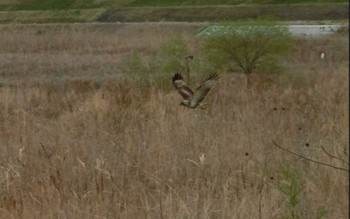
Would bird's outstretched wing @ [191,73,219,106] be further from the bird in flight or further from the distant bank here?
the distant bank

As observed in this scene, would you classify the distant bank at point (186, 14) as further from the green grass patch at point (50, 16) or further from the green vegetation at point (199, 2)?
the green vegetation at point (199, 2)

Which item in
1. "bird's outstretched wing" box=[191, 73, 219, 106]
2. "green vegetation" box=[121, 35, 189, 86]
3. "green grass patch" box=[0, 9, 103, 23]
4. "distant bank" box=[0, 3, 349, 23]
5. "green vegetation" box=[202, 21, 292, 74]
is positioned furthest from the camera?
"green grass patch" box=[0, 9, 103, 23]

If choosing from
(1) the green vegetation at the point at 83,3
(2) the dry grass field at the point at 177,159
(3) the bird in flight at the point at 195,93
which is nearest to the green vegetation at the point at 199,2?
(1) the green vegetation at the point at 83,3

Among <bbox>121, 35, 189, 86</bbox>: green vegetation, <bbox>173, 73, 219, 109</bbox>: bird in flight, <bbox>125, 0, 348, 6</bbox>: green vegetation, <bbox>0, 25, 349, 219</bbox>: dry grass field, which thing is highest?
<bbox>173, 73, 219, 109</bbox>: bird in flight

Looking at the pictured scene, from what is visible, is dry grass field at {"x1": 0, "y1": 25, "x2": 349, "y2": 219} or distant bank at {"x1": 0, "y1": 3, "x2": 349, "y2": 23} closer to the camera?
dry grass field at {"x1": 0, "y1": 25, "x2": 349, "y2": 219}

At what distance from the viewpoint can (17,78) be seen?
1409 centimetres

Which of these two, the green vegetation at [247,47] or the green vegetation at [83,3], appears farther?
the green vegetation at [83,3]

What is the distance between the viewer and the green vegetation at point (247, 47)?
10609 millimetres

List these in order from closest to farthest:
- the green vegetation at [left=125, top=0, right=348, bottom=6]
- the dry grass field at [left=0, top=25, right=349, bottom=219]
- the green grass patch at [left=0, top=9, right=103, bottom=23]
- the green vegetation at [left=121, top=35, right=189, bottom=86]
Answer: the dry grass field at [left=0, top=25, right=349, bottom=219] < the green vegetation at [left=121, top=35, right=189, bottom=86] < the green grass patch at [left=0, top=9, right=103, bottom=23] < the green vegetation at [left=125, top=0, right=348, bottom=6]

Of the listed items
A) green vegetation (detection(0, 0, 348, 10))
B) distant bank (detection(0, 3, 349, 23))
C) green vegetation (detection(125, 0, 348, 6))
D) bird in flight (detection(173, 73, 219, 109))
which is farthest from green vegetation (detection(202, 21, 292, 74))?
green vegetation (detection(0, 0, 348, 10))

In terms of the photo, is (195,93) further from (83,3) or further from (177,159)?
(83,3)

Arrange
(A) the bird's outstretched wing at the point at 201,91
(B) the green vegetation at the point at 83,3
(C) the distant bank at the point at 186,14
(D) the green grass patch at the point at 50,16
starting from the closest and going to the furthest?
(A) the bird's outstretched wing at the point at 201,91, (C) the distant bank at the point at 186,14, (D) the green grass patch at the point at 50,16, (B) the green vegetation at the point at 83,3

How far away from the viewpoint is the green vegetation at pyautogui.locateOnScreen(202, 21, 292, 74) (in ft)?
34.8

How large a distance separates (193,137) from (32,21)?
32567mm
